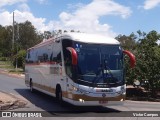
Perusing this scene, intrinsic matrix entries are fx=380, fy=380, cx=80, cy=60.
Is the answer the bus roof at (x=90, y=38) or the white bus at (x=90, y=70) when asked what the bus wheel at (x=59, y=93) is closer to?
the white bus at (x=90, y=70)

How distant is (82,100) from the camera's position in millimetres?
15297

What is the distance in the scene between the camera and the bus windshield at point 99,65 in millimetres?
15359

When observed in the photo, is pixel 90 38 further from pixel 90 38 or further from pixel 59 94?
pixel 59 94

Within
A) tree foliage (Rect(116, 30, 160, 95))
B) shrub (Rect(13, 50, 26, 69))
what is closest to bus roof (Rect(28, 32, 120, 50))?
tree foliage (Rect(116, 30, 160, 95))

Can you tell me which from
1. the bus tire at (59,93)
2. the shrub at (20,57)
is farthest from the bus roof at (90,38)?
the shrub at (20,57)

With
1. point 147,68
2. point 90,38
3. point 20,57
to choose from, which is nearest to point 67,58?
point 90,38

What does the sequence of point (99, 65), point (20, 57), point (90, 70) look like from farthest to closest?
1. point (20, 57)
2. point (99, 65)
3. point (90, 70)

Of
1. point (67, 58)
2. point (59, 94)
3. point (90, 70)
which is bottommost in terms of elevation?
point (59, 94)

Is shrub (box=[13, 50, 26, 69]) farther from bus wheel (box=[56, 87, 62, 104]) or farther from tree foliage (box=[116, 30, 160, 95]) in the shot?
bus wheel (box=[56, 87, 62, 104])

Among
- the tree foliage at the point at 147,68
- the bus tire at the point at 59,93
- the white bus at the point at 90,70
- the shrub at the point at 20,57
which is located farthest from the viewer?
the shrub at the point at 20,57

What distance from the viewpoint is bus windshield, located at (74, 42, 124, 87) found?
50.4 feet

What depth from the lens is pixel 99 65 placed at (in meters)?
15.6

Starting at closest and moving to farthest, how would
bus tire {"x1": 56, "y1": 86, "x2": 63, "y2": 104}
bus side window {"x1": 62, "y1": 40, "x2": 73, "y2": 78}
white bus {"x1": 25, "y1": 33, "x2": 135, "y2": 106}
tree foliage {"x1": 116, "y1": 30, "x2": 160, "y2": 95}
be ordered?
white bus {"x1": 25, "y1": 33, "x2": 135, "y2": 106}
bus side window {"x1": 62, "y1": 40, "x2": 73, "y2": 78}
bus tire {"x1": 56, "y1": 86, "x2": 63, "y2": 104}
tree foliage {"x1": 116, "y1": 30, "x2": 160, "y2": 95}

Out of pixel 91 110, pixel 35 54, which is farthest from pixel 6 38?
pixel 91 110
